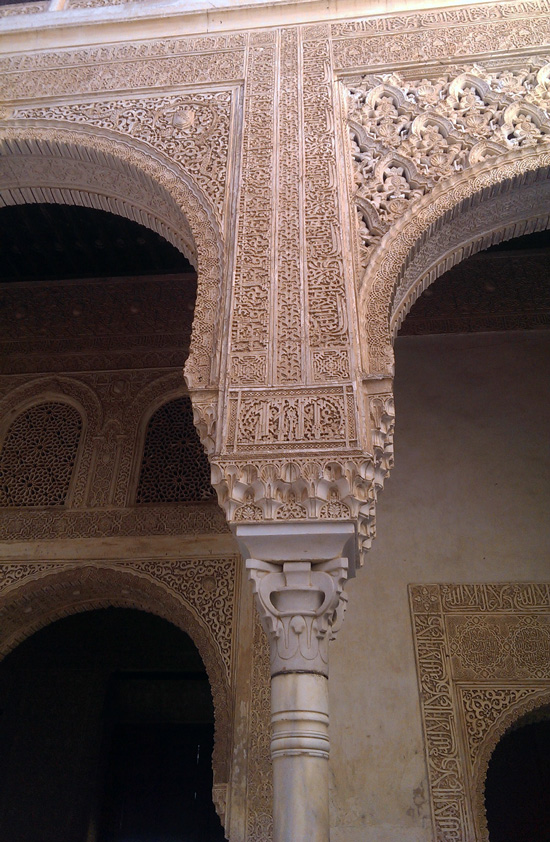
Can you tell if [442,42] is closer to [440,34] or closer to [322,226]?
[440,34]

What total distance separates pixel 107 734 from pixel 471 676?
364cm

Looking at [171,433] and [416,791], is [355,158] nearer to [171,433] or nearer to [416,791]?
[171,433]

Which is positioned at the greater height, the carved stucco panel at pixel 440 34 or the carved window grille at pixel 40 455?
the carved stucco panel at pixel 440 34

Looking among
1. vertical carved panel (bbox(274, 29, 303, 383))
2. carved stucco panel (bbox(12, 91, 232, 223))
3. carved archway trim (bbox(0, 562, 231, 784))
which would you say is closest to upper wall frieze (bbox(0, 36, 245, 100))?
carved stucco panel (bbox(12, 91, 232, 223))

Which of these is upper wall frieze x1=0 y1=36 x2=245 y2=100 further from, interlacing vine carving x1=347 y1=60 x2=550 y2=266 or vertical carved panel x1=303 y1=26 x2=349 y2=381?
interlacing vine carving x1=347 y1=60 x2=550 y2=266

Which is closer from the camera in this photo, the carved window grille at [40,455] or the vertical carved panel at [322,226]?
the vertical carved panel at [322,226]

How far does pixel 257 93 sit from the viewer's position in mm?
3791

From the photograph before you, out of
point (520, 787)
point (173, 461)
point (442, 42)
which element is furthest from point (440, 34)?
point (520, 787)

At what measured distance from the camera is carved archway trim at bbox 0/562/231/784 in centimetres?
408

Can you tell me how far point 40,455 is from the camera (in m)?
4.94

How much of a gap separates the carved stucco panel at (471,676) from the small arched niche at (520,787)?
2.82ft

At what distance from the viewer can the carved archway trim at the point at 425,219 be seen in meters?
2.84

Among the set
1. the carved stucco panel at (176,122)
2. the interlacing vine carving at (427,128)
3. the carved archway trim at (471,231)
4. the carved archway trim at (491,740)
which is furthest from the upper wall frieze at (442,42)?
the carved archway trim at (491,740)

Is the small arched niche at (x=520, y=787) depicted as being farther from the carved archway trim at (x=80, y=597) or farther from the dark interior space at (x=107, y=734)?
the dark interior space at (x=107, y=734)
